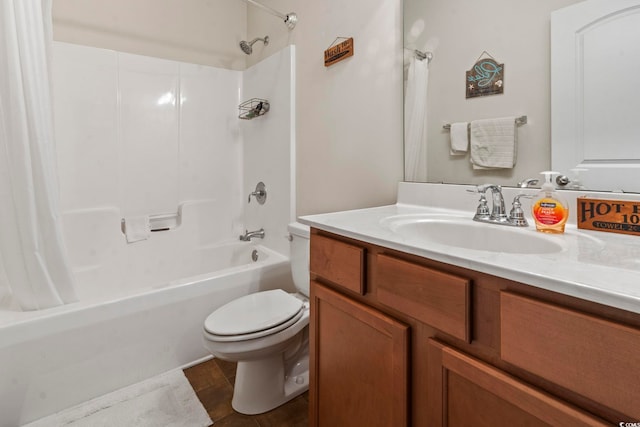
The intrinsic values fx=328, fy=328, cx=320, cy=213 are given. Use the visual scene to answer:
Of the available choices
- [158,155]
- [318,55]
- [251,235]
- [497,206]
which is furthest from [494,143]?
[158,155]

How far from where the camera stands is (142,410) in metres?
1.43

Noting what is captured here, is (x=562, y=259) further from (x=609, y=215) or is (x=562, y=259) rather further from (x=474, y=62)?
(x=474, y=62)

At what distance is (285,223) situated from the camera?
7.07 feet

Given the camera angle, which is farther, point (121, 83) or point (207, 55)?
point (207, 55)

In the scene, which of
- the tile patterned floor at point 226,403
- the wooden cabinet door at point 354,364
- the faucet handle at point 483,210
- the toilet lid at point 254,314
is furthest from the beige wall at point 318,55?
the tile patterned floor at point 226,403

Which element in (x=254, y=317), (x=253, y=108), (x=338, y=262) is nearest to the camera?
(x=338, y=262)

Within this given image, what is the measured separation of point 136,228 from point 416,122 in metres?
1.91

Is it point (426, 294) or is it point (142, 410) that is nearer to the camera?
point (426, 294)

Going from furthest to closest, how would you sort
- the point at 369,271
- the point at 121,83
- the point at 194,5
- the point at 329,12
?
the point at 194,5 < the point at 121,83 < the point at 329,12 < the point at 369,271

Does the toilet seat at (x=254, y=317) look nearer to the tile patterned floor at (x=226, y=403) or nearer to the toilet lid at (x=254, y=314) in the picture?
the toilet lid at (x=254, y=314)

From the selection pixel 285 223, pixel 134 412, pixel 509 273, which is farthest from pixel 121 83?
pixel 509 273

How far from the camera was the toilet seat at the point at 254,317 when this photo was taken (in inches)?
50.3

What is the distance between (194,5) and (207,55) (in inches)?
13.8

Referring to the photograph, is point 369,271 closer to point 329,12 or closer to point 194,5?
point 329,12
